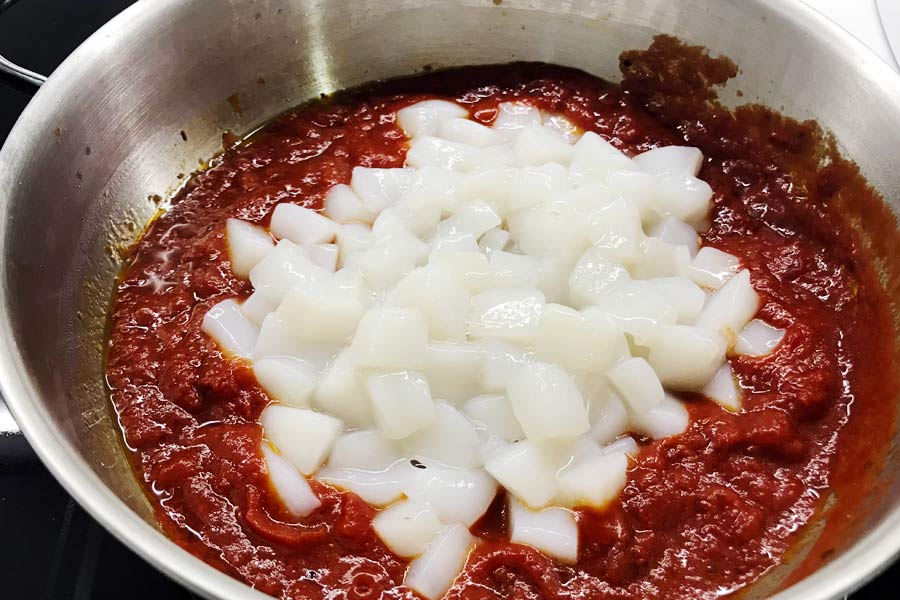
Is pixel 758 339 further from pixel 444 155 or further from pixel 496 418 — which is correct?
pixel 444 155

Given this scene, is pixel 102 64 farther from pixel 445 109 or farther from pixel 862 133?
pixel 862 133

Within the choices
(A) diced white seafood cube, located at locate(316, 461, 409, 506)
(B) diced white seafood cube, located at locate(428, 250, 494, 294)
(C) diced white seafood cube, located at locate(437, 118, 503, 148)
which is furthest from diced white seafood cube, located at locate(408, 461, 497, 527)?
(C) diced white seafood cube, located at locate(437, 118, 503, 148)

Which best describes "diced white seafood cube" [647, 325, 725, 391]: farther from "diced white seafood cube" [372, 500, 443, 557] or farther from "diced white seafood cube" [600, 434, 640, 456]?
"diced white seafood cube" [372, 500, 443, 557]

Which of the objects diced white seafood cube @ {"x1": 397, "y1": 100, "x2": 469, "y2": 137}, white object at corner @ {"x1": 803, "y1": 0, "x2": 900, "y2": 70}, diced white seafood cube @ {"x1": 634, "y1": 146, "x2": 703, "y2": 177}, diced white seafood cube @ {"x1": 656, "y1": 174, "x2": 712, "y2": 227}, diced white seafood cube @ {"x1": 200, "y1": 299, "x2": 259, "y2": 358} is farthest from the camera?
white object at corner @ {"x1": 803, "y1": 0, "x2": 900, "y2": 70}

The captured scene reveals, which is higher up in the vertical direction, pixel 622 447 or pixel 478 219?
pixel 478 219

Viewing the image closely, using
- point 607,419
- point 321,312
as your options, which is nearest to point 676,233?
point 607,419
